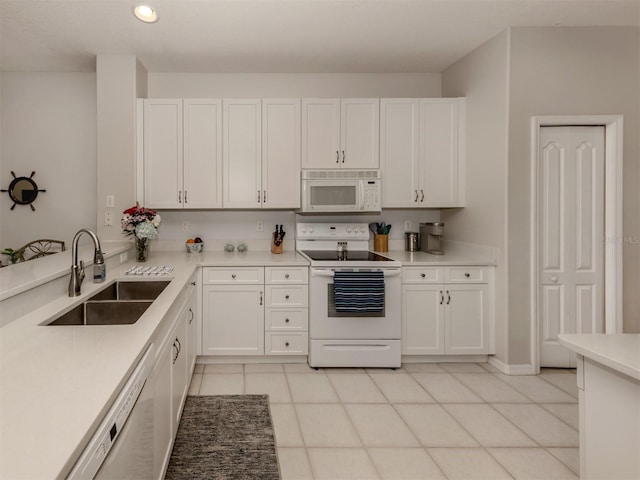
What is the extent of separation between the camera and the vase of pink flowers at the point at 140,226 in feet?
11.1

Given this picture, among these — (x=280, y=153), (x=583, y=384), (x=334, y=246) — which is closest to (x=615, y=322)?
(x=583, y=384)

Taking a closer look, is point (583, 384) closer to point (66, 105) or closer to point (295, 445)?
point (295, 445)

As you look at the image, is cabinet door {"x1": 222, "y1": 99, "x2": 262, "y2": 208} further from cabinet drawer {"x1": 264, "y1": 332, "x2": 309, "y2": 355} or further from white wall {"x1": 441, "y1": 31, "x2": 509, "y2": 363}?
white wall {"x1": 441, "y1": 31, "x2": 509, "y2": 363}

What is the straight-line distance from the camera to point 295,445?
2205 mm

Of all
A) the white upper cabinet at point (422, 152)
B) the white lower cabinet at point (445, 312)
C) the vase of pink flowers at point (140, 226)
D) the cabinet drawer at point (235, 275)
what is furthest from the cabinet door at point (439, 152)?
the vase of pink flowers at point (140, 226)

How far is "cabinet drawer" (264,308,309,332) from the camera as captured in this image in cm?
338

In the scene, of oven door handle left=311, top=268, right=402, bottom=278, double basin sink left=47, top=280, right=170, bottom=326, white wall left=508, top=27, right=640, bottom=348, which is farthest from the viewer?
oven door handle left=311, top=268, right=402, bottom=278

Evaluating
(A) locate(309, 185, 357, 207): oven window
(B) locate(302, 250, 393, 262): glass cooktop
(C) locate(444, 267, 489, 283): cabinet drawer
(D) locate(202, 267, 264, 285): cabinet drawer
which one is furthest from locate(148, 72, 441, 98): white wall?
(C) locate(444, 267, 489, 283): cabinet drawer

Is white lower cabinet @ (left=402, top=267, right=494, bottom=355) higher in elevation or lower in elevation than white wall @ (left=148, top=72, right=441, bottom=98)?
lower

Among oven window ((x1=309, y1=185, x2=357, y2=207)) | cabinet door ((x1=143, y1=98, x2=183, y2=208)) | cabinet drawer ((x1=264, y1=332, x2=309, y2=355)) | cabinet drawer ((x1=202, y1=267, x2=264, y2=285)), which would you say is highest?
cabinet door ((x1=143, y1=98, x2=183, y2=208))

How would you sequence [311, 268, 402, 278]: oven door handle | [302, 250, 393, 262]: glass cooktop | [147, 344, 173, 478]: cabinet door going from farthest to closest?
[302, 250, 393, 262]: glass cooktop → [311, 268, 402, 278]: oven door handle → [147, 344, 173, 478]: cabinet door

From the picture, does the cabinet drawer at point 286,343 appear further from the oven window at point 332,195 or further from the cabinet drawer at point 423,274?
the oven window at point 332,195

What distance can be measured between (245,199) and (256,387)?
5.45 feet

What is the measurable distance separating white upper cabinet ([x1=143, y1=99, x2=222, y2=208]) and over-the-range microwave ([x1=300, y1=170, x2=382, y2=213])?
2.77ft
